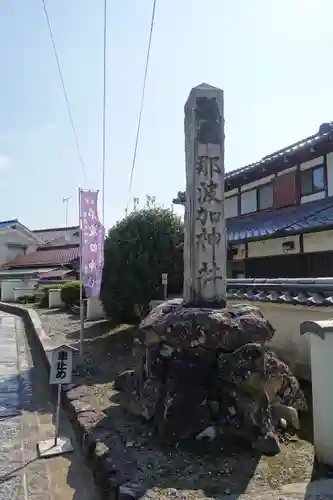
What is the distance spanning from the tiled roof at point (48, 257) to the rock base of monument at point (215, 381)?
3614cm

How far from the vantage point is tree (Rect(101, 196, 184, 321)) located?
11.7 m

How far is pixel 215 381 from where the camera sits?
4.91m

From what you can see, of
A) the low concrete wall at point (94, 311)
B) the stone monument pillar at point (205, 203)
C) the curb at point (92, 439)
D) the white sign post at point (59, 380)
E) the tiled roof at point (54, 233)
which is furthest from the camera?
the tiled roof at point (54, 233)

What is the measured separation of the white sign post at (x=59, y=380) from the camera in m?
5.57

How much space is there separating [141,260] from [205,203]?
18.3ft

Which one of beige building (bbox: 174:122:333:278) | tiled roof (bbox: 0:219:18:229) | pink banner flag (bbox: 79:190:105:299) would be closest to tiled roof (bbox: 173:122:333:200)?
beige building (bbox: 174:122:333:278)

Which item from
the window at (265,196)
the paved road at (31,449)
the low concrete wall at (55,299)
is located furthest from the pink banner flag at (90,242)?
the low concrete wall at (55,299)

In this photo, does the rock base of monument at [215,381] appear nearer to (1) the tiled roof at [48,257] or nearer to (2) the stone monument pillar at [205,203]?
(2) the stone monument pillar at [205,203]

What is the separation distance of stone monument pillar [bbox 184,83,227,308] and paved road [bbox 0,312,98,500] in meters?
2.65

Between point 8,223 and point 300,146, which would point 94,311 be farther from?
point 8,223

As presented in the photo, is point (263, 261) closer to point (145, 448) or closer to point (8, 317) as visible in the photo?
point (145, 448)

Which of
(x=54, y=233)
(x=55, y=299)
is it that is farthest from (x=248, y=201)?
(x=54, y=233)

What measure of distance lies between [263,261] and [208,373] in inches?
416

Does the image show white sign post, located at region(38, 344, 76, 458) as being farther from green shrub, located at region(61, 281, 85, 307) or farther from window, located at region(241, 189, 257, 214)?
green shrub, located at region(61, 281, 85, 307)
